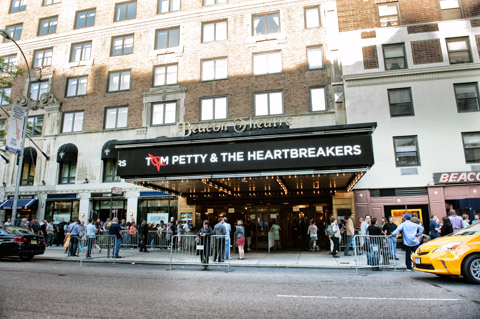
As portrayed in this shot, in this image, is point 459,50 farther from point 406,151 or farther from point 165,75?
point 165,75

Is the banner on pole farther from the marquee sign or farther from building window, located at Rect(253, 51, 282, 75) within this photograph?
building window, located at Rect(253, 51, 282, 75)

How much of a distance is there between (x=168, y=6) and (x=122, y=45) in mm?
4960

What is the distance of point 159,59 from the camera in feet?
83.5

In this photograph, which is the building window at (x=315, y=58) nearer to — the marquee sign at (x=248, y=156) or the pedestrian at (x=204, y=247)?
the marquee sign at (x=248, y=156)

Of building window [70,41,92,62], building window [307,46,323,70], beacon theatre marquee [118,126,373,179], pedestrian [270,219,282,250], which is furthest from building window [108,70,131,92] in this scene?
pedestrian [270,219,282,250]

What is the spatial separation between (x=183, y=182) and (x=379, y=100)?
1332cm

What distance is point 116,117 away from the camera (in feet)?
82.9

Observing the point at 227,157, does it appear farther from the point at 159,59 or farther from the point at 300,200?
the point at 159,59

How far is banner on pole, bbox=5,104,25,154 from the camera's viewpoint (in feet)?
63.8

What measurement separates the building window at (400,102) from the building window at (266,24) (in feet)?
31.3

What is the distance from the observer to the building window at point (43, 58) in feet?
92.2

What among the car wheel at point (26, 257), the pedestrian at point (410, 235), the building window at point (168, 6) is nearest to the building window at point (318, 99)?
the pedestrian at point (410, 235)

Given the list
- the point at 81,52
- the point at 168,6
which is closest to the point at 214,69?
the point at 168,6

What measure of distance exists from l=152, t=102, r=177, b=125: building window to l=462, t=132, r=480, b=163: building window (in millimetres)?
19049
